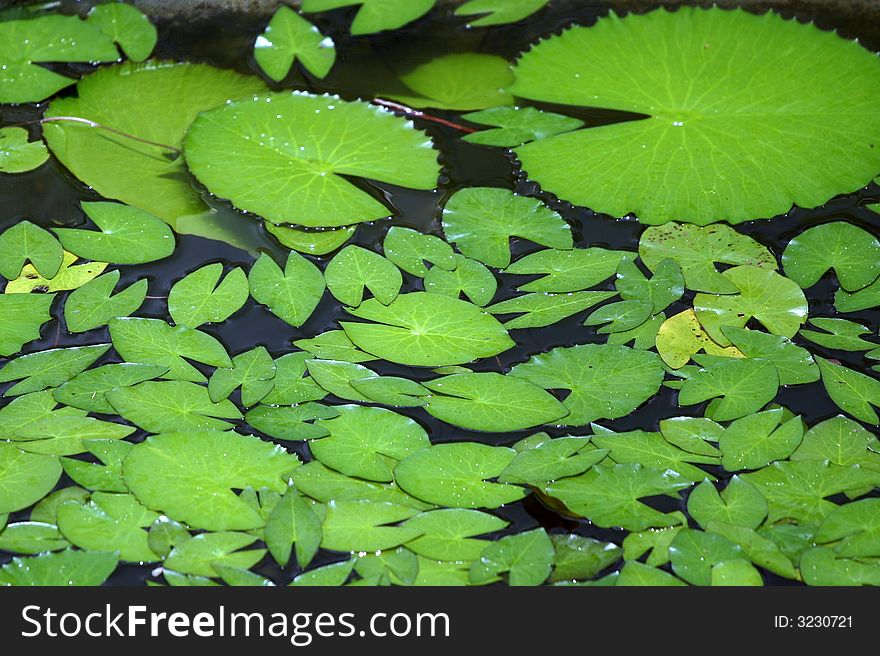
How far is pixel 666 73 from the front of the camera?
6.86ft

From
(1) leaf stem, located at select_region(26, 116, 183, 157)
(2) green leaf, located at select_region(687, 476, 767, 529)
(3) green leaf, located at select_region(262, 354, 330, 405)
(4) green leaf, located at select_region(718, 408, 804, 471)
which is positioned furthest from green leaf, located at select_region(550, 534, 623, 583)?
(1) leaf stem, located at select_region(26, 116, 183, 157)

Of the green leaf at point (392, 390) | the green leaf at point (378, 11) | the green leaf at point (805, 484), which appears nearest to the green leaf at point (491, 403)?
the green leaf at point (392, 390)

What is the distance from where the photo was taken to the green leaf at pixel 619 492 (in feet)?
4.53

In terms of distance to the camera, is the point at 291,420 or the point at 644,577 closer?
the point at 644,577

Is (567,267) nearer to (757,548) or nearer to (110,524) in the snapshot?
(757,548)

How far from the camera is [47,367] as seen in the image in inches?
62.7

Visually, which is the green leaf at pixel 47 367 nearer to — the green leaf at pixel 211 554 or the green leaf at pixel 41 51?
the green leaf at pixel 211 554

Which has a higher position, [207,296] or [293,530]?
[207,296]

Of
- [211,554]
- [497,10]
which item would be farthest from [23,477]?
[497,10]

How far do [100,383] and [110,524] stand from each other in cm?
28

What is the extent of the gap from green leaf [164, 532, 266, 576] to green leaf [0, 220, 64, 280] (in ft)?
2.24

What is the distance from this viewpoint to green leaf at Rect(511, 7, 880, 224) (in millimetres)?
1872

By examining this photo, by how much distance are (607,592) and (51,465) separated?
855mm

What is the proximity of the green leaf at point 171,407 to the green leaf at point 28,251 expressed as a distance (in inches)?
14.6
